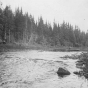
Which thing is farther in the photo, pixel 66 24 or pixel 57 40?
pixel 66 24

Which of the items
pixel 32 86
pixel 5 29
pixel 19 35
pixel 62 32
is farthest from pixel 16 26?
pixel 32 86

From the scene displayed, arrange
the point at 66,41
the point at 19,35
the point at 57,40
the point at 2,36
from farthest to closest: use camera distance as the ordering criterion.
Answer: the point at 66,41
the point at 57,40
the point at 19,35
the point at 2,36

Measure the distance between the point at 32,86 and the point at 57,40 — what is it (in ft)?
265

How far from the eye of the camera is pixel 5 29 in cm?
5262

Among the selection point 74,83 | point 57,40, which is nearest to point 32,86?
point 74,83

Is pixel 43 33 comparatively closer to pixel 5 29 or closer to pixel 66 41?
pixel 66 41

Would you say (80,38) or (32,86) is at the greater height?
(80,38)

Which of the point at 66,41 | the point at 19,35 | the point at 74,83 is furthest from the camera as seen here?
the point at 66,41

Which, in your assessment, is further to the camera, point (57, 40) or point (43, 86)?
point (57, 40)

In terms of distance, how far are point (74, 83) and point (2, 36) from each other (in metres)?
48.2

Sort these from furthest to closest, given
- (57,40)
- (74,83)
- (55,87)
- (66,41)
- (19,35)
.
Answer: (66,41) → (57,40) → (19,35) → (74,83) → (55,87)

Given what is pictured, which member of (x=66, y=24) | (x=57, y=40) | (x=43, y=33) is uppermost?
(x=66, y=24)

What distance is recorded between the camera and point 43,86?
28.9 ft

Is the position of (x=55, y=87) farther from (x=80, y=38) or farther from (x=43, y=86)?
(x=80, y=38)
